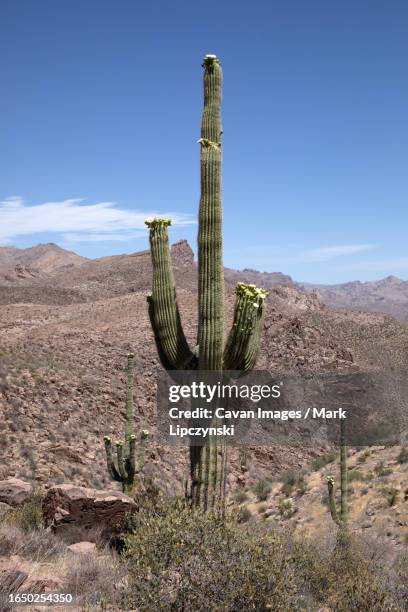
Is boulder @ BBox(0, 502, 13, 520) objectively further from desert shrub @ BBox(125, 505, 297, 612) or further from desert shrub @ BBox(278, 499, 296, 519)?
desert shrub @ BBox(278, 499, 296, 519)

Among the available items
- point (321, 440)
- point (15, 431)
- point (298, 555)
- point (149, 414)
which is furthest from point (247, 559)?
point (321, 440)

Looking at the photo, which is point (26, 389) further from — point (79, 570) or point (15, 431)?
point (79, 570)

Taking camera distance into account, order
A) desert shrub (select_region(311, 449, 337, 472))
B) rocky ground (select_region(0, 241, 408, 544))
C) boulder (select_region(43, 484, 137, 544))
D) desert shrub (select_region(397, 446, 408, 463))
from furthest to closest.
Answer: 1. desert shrub (select_region(311, 449, 337, 472))
2. desert shrub (select_region(397, 446, 408, 463))
3. rocky ground (select_region(0, 241, 408, 544))
4. boulder (select_region(43, 484, 137, 544))

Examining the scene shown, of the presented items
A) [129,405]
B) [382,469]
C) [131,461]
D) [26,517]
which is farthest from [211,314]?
[382,469]

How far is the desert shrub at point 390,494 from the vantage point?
475 inches

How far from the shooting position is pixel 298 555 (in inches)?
246

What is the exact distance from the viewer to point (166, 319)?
7.77 m

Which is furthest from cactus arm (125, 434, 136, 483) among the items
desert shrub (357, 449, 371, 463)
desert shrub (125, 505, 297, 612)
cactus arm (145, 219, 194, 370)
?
desert shrub (357, 449, 371, 463)

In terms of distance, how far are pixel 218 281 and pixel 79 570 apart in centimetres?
409

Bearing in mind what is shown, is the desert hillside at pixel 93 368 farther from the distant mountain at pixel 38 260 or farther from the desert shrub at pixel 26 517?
the distant mountain at pixel 38 260

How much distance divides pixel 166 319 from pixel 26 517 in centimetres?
424

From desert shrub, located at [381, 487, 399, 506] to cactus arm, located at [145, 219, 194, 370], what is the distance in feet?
23.7

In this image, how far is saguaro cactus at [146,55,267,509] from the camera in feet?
24.2

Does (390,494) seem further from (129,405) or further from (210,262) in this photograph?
(210,262)
